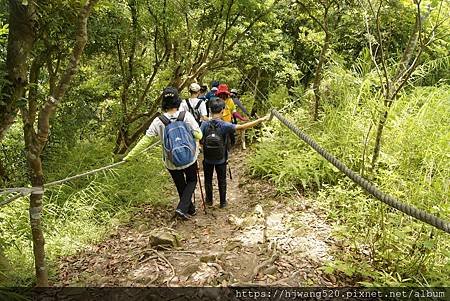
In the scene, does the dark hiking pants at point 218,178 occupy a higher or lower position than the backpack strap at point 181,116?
lower

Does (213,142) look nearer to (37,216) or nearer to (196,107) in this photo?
(196,107)

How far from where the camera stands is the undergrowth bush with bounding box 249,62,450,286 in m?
3.29

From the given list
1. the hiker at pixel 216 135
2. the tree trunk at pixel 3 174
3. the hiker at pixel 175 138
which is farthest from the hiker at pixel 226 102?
the tree trunk at pixel 3 174

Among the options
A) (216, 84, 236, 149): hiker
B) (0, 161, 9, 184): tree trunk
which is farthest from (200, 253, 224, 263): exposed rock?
(0, 161, 9, 184): tree trunk

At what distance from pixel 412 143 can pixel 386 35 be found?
364 cm

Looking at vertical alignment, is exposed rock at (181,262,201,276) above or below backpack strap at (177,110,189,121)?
below

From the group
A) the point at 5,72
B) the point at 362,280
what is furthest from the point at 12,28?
the point at 362,280

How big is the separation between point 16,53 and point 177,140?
2.07m

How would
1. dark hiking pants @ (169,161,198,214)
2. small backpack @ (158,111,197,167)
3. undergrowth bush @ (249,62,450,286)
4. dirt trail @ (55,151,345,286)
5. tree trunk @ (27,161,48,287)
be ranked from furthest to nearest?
dark hiking pants @ (169,161,198,214), small backpack @ (158,111,197,167), dirt trail @ (55,151,345,286), undergrowth bush @ (249,62,450,286), tree trunk @ (27,161,48,287)

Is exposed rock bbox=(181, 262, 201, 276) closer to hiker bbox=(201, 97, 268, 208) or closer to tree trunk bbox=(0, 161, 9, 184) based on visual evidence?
hiker bbox=(201, 97, 268, 208)

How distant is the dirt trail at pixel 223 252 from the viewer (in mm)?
3506

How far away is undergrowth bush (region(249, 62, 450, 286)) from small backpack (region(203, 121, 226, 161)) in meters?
0.99

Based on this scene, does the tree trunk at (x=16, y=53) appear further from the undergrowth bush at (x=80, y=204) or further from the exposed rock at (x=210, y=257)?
the exposed rock at (x=210, y=257)

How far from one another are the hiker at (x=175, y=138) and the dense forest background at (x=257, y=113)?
1.12 m
